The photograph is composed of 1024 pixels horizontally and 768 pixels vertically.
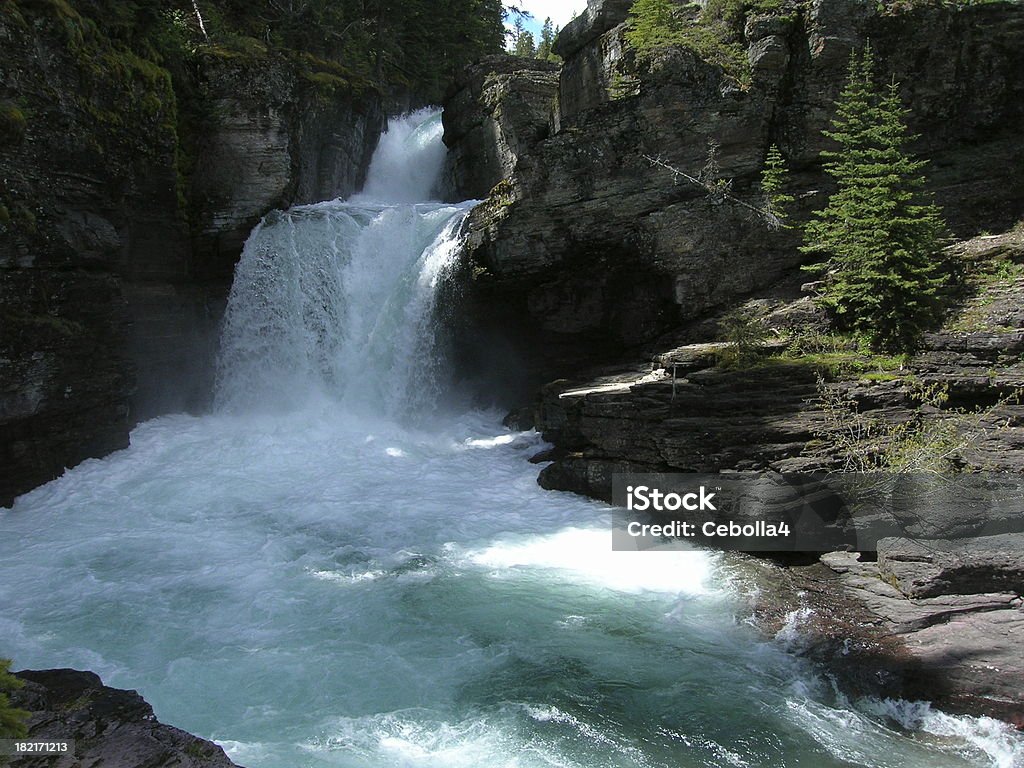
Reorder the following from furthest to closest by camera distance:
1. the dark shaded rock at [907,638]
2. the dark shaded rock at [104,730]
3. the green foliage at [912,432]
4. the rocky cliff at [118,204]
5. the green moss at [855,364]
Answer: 1. the rocky cliff at [118,204]
2. the green moss at [855,364]
3. the green foliage at [912,432]
4. the dark shaded rock at [907,638]
5. the dark shaded rock at [104,730]

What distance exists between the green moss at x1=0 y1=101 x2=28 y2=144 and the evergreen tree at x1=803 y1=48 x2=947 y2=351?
14.9 metres

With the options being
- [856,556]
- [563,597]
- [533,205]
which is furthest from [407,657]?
[533,205]

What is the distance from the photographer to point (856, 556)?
986cm

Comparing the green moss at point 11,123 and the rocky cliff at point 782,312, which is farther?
the green moss at point 11,123

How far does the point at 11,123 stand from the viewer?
12711mm

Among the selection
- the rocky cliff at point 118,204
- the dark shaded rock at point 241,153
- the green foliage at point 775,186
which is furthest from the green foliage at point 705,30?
the rocky cliff at point 118,204

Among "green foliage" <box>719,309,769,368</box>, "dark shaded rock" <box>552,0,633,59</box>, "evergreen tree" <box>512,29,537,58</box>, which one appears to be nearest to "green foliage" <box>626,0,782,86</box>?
"dark shaded rock" <box>552,0,633,59</box>

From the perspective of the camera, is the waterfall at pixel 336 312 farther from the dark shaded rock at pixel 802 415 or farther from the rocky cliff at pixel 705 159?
the dark shaded rock at pixel 802 415

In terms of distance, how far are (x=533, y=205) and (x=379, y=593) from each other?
985cm

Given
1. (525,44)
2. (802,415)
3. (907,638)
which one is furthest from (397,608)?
(525,44)

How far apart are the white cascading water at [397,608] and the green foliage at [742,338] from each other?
139 inches

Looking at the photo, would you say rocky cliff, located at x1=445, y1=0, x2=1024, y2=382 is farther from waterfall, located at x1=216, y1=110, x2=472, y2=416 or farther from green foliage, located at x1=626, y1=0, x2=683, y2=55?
waterfall, located at x1=216, y1=110, x2=472, y2=416

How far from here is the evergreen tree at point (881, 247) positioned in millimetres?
11977

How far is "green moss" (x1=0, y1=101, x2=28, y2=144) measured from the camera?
41.4 ft
